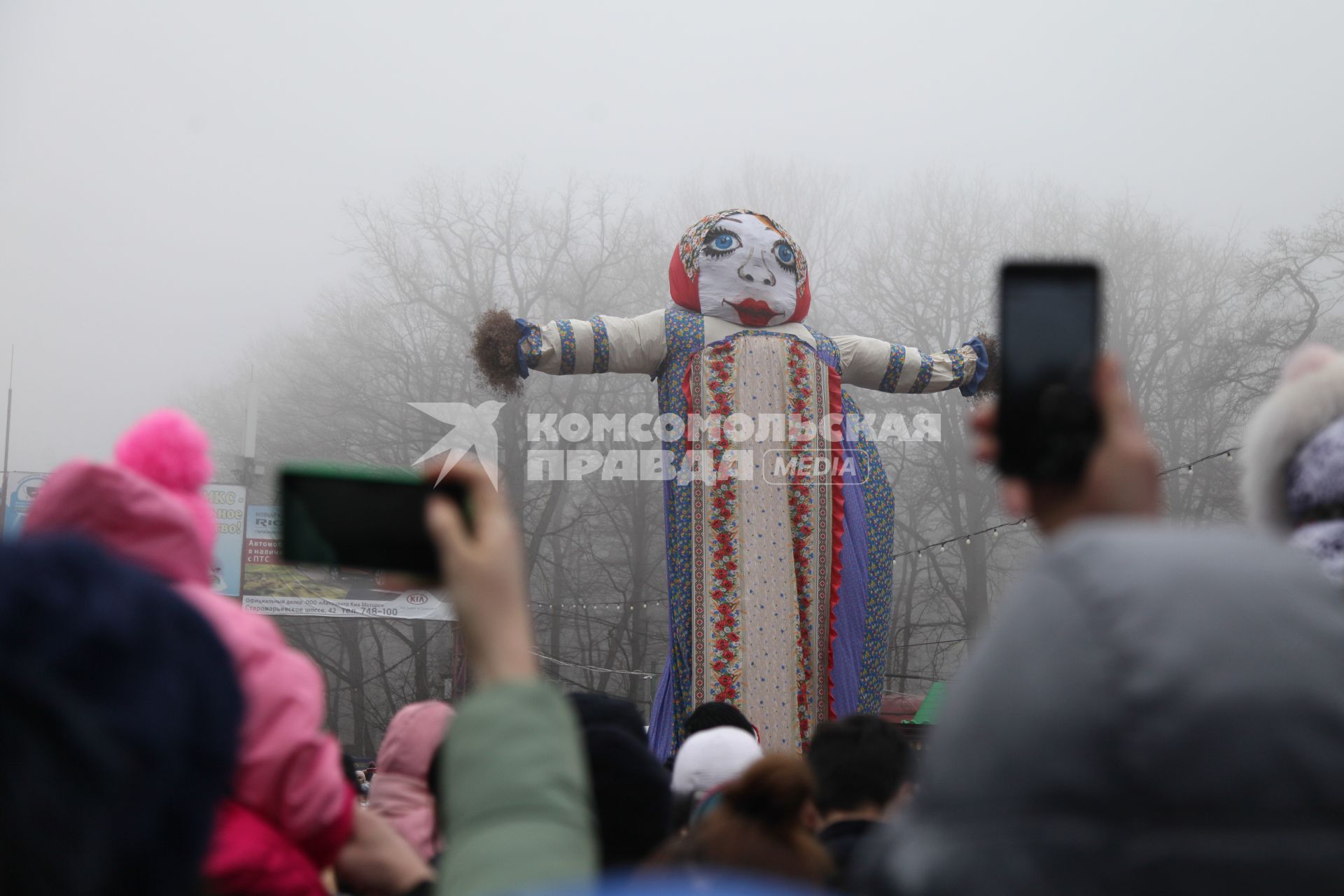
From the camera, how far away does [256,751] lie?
3.88 ft

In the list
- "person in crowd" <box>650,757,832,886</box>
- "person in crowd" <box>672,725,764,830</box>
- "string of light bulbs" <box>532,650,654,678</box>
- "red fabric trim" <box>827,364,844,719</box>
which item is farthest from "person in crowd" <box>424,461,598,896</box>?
"string of light bulbs" <box>532,650,654,678</box>

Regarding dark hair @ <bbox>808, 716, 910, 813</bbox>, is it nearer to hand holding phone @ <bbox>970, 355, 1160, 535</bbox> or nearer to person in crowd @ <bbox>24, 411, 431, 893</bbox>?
person in crowd @ <bbox>24, 411, 431, 893</bbox>

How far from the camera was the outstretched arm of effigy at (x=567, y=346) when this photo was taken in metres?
5.39

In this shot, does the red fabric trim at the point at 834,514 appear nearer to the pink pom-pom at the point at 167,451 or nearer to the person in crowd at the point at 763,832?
the person in crowd at the point at 763,832

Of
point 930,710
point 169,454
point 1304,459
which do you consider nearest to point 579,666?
point 930,710

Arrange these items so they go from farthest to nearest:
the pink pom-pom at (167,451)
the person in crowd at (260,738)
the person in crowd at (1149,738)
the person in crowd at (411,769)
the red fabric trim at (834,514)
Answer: the red fabric trim at (834,514)
the person in crowd at (411,769)
the pink pom-pom at (167,451)
the person in crowd at (260,738)
the person in crowd at (1149,738)

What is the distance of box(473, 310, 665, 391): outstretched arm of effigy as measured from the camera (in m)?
5.39

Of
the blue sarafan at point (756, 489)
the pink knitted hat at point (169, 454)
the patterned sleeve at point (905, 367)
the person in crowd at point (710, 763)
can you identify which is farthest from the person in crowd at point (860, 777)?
the patterned sleeve at point (905, 367)

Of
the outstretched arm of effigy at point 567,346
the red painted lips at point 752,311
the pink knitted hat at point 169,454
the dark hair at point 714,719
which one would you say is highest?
the red painted lips at point 752,311

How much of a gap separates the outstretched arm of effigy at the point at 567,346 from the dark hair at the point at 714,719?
5.92 ft

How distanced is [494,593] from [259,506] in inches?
693

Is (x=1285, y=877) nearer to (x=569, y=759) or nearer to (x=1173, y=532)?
(x=1173, y=532)

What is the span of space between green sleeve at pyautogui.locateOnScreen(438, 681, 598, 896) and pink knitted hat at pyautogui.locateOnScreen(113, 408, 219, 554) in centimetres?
104

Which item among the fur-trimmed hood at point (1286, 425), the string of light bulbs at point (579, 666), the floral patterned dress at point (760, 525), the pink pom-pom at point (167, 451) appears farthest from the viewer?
the string of light bulbs at point (579, 666)
